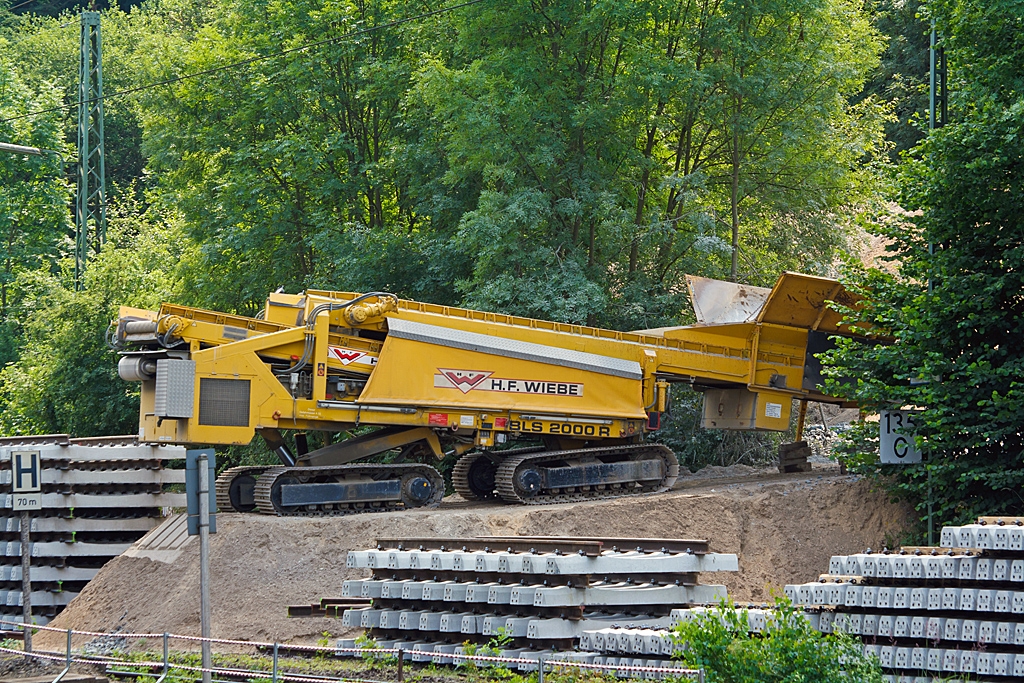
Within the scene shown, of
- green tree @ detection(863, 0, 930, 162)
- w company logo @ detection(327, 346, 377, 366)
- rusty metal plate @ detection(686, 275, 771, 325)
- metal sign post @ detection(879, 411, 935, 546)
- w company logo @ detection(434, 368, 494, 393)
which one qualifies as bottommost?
metal sign post @ detection(879, 411, 935, 546)

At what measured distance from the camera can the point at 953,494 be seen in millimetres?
17797

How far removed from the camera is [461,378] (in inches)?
805

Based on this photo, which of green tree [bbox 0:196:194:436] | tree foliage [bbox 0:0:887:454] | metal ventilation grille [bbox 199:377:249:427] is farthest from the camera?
green tree [bbox 0:196:194:436]

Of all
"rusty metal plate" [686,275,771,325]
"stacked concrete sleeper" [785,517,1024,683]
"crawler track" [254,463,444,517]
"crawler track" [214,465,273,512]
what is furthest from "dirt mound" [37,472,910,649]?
"stacked concrete sleeper" [785,517,1024,683]

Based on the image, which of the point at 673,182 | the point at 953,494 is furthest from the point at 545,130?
the point at 953,494

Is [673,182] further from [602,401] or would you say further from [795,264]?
[602,401]

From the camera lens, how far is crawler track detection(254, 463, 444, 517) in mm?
19484

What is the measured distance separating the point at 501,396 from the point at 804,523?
513cm

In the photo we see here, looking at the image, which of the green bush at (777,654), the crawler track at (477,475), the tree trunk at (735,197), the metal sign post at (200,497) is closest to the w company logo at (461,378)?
the crawler track at (477,475)

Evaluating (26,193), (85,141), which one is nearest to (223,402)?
(85,141)

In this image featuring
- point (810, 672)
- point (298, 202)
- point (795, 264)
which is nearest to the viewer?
point (810, 672)

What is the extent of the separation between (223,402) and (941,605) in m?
11.1

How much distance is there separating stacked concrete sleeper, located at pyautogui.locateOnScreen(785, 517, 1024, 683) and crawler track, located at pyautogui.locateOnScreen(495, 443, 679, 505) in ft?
28.7

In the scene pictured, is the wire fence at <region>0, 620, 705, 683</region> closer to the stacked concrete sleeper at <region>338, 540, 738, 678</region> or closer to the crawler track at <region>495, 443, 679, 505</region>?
the stacked concrete sleeper at <region>338, 540, 738, 678</region>
